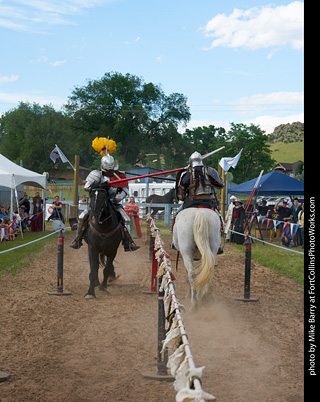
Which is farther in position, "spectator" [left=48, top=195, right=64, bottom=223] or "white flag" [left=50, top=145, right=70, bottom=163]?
"white flag" [left=50, top=145, right=70, bottom=163]

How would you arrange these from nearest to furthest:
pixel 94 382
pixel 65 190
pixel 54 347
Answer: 1. pixel 94 382
2. pixel 54 347
3. pixel 65 190

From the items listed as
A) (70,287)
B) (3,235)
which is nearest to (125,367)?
(70,287)

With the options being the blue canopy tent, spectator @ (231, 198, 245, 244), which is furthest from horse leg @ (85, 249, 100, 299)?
the blue canopy tent

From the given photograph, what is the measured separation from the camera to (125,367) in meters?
6.00

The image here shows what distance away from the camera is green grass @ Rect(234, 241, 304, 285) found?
13.8 meters

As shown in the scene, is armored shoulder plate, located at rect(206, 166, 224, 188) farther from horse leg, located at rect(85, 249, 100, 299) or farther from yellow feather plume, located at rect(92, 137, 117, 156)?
yellow feather plume, located at rect(92, 137, 117, 156)

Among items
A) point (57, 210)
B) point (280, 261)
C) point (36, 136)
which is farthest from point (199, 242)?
point (36, 136)

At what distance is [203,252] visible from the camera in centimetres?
817

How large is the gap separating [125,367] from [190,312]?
247 centimetres

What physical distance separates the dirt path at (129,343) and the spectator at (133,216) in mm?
11059

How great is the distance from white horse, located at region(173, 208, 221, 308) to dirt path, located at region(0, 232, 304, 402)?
1.57ft

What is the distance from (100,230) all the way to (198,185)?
2.27 meters

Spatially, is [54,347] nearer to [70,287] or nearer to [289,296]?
[70,287]

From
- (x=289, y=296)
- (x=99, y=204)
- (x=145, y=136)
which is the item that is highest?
(x=145, y=136)
